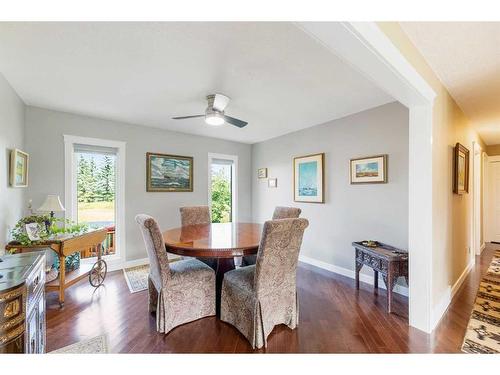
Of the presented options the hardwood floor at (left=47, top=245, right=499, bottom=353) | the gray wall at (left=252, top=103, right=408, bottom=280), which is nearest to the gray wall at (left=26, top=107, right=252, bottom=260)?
the gray wall at (left=252, top=103, right=408, bottom=280)

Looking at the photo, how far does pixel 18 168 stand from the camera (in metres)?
2.55

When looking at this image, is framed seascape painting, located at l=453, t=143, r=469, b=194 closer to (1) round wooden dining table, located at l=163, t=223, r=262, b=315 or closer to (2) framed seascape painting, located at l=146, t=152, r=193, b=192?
(1) round wooden dining table, located at l=163, t=223, r=262, b=315

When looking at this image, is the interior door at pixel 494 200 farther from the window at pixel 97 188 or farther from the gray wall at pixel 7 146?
the gray wall at pixel 7 146

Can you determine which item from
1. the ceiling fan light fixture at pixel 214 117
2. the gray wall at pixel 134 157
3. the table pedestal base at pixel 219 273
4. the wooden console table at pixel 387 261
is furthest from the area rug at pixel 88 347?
the wooden console table at pixel 387 261

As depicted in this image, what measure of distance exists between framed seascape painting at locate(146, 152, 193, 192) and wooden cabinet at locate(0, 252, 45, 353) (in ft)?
8.53

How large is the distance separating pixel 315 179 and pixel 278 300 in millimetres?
2311

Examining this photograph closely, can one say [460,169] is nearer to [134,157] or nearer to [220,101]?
[220,101]

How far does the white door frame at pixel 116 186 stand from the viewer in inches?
128

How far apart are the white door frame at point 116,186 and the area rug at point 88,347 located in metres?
1.85

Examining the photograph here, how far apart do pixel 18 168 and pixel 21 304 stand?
219cm

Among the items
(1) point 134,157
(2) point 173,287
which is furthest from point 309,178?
(1) point 134,157
